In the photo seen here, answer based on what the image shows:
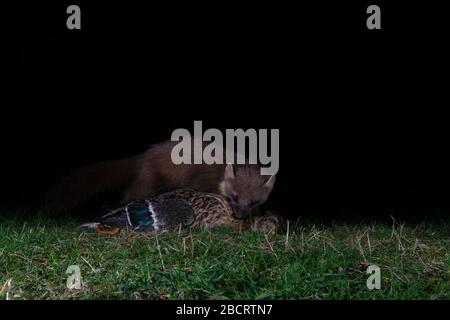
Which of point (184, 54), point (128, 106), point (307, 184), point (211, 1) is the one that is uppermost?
point (211, 1)

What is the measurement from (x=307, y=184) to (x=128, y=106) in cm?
250

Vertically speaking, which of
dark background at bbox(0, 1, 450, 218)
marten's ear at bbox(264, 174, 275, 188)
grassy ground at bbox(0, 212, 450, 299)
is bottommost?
marten's ear at bbox(264, 174, 275, 188)

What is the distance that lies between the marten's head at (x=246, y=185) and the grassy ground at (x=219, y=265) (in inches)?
74.5

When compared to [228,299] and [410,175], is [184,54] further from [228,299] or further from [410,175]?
[228,299]

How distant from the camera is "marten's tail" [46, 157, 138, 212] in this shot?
732 cm

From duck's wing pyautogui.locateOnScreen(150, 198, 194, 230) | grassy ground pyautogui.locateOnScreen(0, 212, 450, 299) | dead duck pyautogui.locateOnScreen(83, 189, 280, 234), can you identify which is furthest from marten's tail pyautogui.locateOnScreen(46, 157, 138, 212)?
grassy ground pyautogui.locateOnScreen(0, 212, 450, 299)

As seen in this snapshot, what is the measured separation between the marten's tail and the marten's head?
1084 millimetres

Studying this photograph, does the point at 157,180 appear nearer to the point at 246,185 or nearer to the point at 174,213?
the point at 246,185

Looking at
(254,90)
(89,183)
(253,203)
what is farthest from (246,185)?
(254,90)

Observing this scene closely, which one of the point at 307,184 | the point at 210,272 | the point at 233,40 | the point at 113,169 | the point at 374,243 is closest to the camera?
the point at 210,272

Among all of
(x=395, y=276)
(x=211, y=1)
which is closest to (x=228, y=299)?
(x=395, y=276)

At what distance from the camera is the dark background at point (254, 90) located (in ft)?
28.1

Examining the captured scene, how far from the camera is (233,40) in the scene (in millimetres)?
8781

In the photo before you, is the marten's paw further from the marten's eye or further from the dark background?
the dark background
